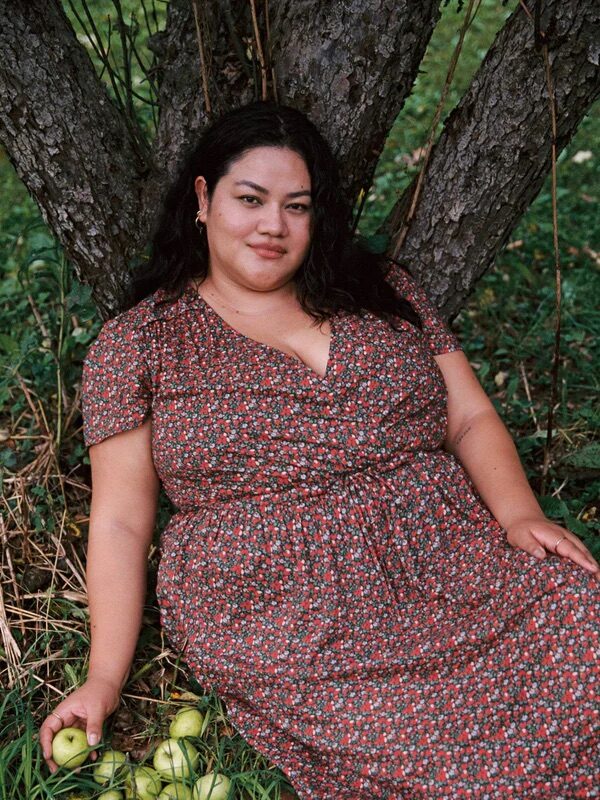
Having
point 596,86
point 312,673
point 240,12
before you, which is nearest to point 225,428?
point 312,673

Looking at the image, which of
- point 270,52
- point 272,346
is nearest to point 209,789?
point 272,346

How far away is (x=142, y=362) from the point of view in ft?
8.15

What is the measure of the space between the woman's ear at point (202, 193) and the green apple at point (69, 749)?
4.88 feet

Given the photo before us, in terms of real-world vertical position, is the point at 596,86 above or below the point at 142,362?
above

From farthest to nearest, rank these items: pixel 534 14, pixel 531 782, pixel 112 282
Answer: pixel 112 282 → pixel 534 14 → pixel 531 782

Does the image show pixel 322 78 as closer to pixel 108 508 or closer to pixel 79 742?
pixel 108 508

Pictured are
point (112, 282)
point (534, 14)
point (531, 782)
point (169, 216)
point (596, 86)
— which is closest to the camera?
point (531, 782)

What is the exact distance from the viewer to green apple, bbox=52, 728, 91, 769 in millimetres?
2186

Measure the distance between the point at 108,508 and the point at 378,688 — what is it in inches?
35.9

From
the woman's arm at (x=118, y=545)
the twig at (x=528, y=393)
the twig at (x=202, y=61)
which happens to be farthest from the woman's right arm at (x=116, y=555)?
the twig at (x=528, y=393)

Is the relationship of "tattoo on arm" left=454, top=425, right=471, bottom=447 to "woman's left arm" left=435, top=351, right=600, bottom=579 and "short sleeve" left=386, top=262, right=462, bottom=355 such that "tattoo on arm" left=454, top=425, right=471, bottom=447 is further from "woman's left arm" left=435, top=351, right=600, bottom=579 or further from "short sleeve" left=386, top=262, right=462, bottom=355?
"short sleeve" left=386, top=262, right=462, bottom=355

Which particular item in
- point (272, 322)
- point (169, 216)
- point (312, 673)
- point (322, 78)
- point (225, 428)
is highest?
point (322, 78)

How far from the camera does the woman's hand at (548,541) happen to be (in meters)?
2.17

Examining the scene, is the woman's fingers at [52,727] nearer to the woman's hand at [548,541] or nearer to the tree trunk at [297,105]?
the woman's hand at [548,541]
